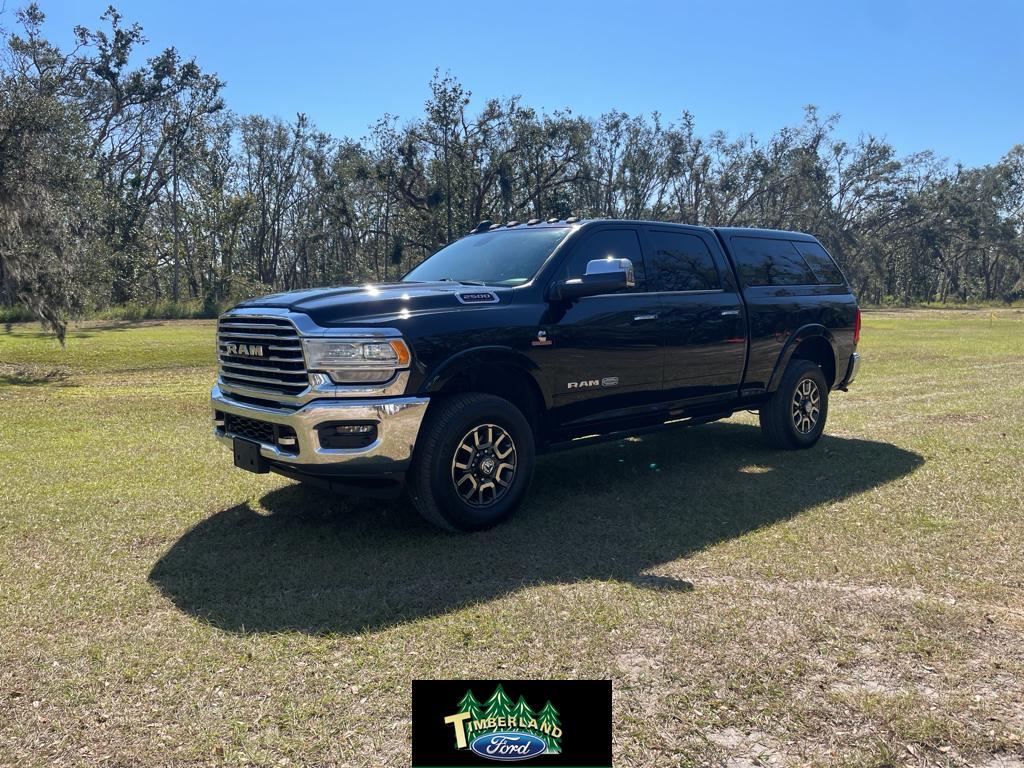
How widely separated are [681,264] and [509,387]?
2.09 metres

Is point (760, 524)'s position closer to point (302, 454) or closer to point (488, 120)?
point (302, 454)

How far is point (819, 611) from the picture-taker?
379 cm

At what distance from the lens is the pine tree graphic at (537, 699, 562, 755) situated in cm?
262

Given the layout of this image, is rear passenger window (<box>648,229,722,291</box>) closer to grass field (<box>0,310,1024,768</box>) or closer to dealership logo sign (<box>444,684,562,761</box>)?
grass field (<box>0,310,1024,768</box>)

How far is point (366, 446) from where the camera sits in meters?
4.45

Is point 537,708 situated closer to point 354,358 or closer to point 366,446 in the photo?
point 366,446

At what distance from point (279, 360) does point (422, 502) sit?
122cm

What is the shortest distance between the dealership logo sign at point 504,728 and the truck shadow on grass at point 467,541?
36.9 inches

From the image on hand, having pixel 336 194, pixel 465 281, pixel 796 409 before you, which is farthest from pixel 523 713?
pixel 336 194

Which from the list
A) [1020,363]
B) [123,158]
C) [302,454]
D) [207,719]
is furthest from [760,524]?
[123,158]

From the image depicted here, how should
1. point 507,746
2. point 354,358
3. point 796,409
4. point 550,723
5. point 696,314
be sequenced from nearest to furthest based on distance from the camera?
point 507,746 → point 550,723 → point 354,358 → point 696,314 → point 796,409

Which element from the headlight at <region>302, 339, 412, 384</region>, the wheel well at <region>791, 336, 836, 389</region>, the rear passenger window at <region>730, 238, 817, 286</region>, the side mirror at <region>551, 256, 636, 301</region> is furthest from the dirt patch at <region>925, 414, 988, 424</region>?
the headlight at <region>302, 339, 412, 384</region>

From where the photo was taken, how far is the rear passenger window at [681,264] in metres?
6.22

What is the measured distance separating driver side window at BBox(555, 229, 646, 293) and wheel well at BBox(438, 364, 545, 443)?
80cm
